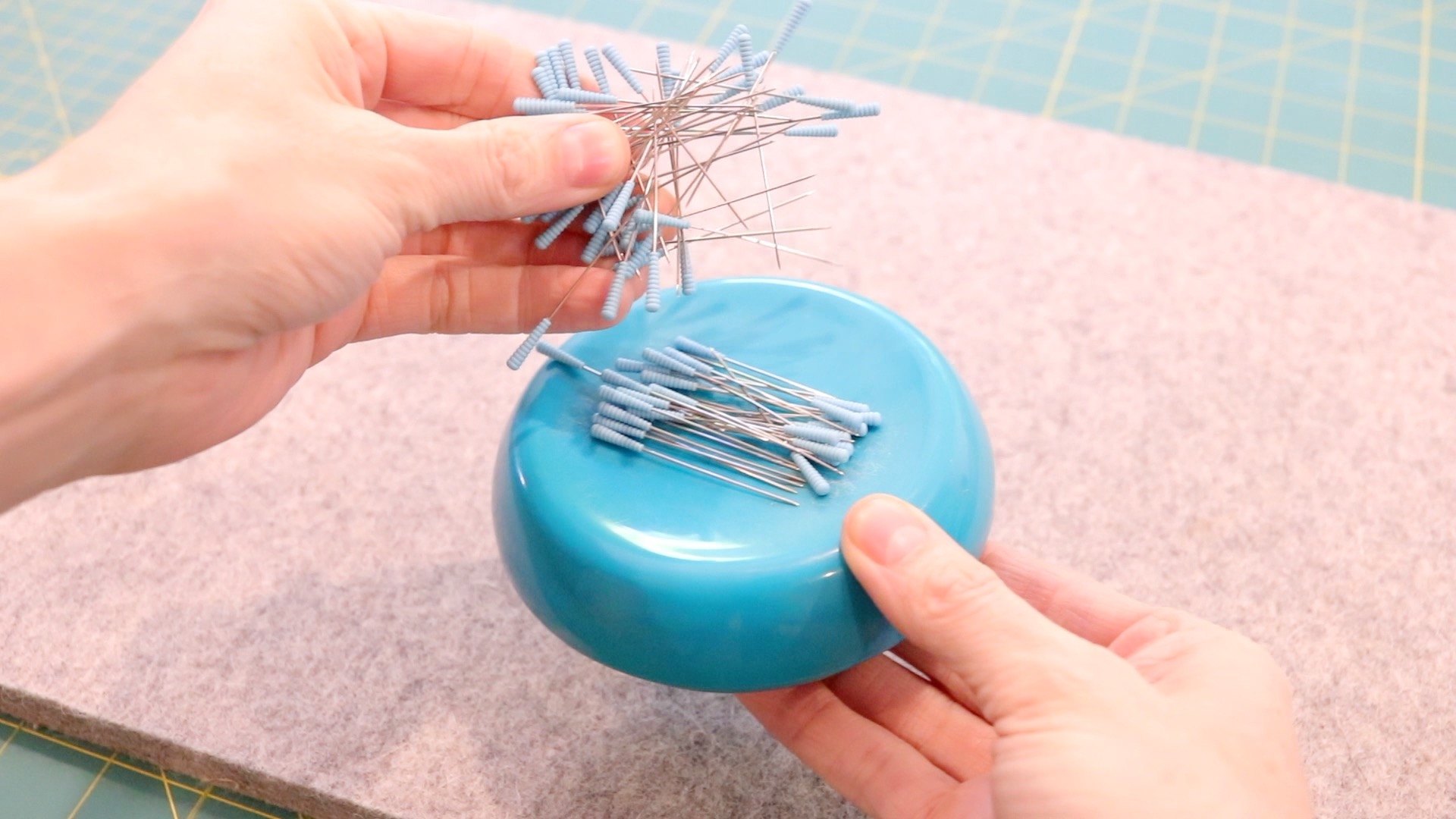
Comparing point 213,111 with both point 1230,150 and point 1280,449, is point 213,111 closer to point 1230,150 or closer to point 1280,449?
point 1280,449

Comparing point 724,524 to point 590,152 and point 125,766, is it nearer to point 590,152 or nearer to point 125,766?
point 590,152

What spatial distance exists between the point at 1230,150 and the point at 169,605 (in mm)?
2129

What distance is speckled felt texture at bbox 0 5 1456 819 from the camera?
1501mm

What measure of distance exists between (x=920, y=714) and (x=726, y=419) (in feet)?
1.45

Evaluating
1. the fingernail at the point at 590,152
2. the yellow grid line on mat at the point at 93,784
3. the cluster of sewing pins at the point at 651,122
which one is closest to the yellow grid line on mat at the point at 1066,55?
the cluster of sewing pins at the point at 651,122

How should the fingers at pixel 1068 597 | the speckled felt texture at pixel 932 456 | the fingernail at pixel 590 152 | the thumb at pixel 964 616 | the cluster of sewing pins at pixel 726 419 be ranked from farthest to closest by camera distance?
the speckled felt texture at pixel 932 456 → the fingers at pixel 1068 597 → the cluster of sewing pins at pixel 726 419 → the fingernail at pixel 590 152 → the thumb at pixel 964 616

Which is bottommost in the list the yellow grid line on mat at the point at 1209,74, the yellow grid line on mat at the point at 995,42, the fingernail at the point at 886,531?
the yellow grid line on mat at the point at 1209,74

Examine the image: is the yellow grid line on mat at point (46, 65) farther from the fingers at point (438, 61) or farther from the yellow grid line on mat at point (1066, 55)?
the yellow grid line on mat at point (1066, 55)

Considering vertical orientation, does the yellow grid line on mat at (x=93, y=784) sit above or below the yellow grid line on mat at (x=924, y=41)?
below

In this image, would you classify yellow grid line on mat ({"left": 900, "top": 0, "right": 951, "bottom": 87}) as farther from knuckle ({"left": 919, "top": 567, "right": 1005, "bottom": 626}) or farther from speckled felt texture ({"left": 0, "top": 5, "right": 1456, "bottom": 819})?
knuckle ({"left": 919, "top": 567, "right": 1005, "bottom": 626})

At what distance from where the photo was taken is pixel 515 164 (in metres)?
1.14

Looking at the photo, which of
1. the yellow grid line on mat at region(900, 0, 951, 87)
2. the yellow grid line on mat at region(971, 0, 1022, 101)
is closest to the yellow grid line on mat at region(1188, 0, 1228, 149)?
the yellow grid line on mat at region(971, 0, 1022, 101)

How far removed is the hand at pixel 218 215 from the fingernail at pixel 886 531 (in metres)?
0.44

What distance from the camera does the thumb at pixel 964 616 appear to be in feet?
3.45
